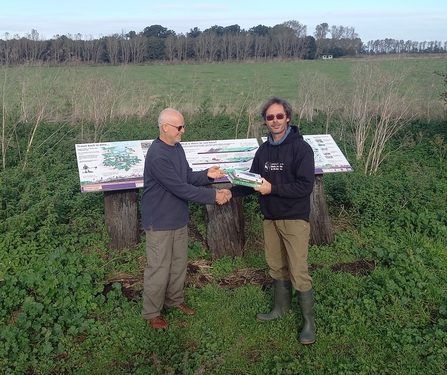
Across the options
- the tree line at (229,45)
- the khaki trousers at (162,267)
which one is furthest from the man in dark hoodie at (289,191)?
the tree line at (229,45)

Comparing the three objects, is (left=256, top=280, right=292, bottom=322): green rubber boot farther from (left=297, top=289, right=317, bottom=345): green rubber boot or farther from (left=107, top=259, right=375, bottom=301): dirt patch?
(left=107, top=259, right=375, bottom=301): dirt patch

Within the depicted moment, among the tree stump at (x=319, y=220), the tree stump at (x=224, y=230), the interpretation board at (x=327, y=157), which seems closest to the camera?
the tree stump at (x=224, y=230)

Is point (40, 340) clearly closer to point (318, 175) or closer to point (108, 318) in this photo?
point (108, 318)

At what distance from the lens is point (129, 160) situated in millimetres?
5641

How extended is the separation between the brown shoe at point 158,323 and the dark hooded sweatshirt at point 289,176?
144 centimetres

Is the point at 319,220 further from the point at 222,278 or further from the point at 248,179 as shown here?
the point at 248,179

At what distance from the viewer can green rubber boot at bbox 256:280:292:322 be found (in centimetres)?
425

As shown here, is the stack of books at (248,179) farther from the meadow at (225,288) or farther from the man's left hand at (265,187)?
the meadow at (225,288)

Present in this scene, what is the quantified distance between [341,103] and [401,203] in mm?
5815

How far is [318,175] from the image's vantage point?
5.93 meters

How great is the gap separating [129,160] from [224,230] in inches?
59.5

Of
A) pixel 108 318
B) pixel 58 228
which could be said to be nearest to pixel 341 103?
pixel 58 228

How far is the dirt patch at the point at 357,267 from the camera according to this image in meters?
5.29

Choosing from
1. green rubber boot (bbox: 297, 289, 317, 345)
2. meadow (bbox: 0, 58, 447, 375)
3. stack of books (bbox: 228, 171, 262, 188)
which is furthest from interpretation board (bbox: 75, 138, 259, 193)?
green rubber boot (bbox: 297, 289, 317, 345)
